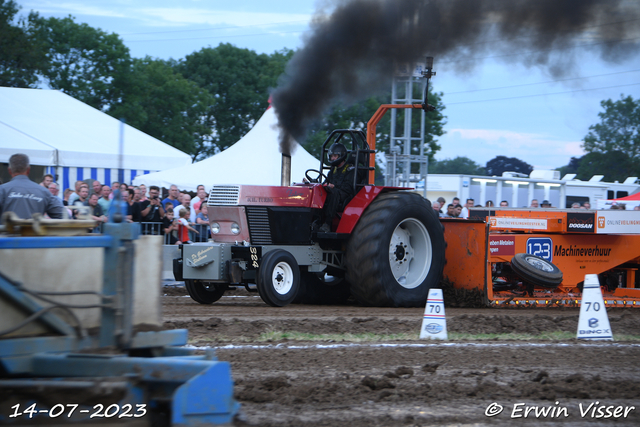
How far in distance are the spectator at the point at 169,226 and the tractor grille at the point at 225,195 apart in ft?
8.80

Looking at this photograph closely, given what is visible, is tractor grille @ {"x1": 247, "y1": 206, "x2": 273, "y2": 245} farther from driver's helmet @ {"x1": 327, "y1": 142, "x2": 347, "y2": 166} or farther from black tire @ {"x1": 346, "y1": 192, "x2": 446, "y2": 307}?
driver's helmet @ {"x1": 327, "y1": 142, "x2": 347, "y2": 166}

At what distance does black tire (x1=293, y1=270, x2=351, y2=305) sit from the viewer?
953 centimetres

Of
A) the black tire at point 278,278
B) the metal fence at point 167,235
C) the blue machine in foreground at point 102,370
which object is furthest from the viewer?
the metal fence at point 167,235

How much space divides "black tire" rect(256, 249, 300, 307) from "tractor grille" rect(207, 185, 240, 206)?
0.86 m

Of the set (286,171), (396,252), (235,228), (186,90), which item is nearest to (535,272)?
(396,252)

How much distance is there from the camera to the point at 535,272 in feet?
30.6

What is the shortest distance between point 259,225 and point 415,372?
4.08 metres

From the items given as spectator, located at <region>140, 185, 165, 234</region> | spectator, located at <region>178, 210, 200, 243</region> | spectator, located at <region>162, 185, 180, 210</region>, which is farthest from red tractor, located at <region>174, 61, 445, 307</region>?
spectator, located at <region>162, 185, 180, 210</region>

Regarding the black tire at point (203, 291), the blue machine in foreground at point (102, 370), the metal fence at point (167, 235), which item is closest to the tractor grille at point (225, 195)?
the black tire at point (203, 291)

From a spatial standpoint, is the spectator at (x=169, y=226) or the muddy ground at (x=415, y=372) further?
the spectator at (x=169, y=226)

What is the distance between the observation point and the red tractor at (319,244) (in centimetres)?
841

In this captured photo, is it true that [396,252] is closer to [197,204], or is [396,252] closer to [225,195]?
[225,195]

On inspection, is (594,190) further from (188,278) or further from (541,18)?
(188,278)

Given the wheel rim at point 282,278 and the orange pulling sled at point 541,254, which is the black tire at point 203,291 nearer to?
the wheel rim at point 282,278
